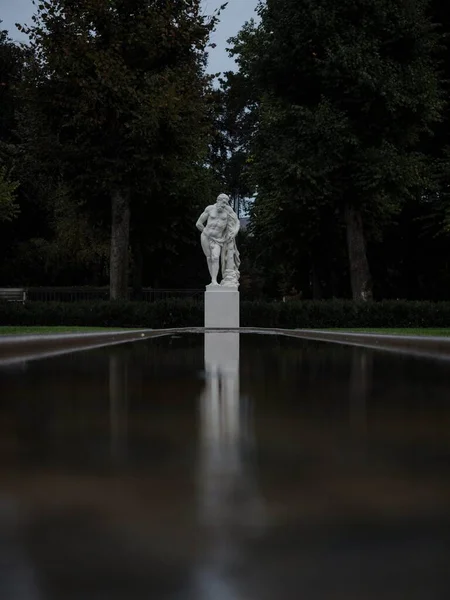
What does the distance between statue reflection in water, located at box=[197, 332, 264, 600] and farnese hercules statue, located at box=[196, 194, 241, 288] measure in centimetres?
1759

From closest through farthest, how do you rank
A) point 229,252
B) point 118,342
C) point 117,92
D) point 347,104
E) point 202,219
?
point 118,342, point 202,219, point 229,252, point 117,92, point 347,104

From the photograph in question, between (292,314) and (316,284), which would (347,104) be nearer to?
(292,314)

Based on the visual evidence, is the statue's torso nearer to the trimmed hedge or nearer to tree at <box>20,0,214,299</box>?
the trimmed hedge

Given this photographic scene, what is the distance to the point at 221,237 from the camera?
992 inches

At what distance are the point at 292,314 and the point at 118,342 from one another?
9321mm

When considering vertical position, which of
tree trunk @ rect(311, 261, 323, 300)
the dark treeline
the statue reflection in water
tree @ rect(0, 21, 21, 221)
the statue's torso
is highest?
tree @ rect(0, 21, 21, 221)

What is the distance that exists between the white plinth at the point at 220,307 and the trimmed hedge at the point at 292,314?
164cm

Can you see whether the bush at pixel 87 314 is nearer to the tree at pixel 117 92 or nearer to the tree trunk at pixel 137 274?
the tree at pixel 117 92

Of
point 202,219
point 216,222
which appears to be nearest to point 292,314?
point 216,222

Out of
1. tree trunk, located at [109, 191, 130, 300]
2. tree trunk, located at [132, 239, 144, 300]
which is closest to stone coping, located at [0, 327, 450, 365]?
tree trunk, located at [109, 191, 130, 300]

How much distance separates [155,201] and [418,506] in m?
32.8

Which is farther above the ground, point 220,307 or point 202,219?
point 202,219

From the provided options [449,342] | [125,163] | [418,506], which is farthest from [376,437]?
[125,163]

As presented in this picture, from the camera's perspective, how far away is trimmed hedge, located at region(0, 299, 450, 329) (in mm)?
24844
